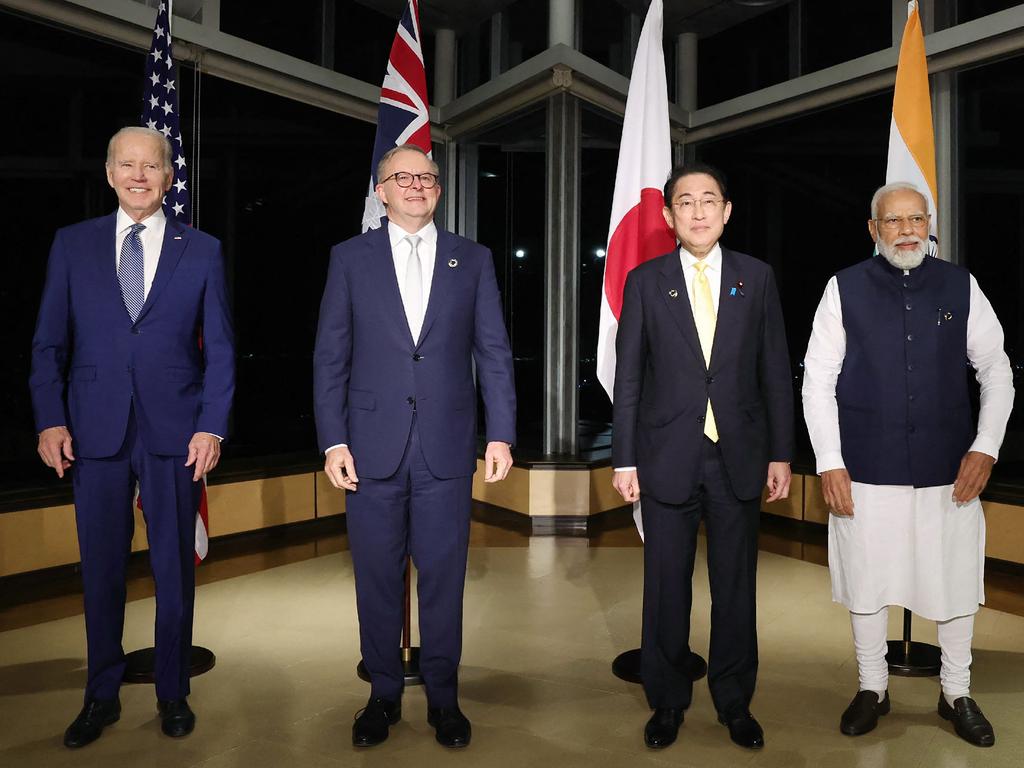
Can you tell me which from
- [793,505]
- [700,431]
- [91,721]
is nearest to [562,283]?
[793,505]

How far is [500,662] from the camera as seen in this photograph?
291 cm

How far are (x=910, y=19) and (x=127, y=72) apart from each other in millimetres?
4075

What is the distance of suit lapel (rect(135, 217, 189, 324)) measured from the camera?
7.34ft

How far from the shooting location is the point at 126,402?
220cm

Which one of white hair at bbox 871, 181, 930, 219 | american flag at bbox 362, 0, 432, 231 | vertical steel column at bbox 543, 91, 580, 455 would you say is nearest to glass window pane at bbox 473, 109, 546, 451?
vertical steel column at bbox 543, 91, 580, 455

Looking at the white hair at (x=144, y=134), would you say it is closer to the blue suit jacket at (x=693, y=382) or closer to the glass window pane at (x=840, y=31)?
the blue suit jacket at (x=693, y=382)

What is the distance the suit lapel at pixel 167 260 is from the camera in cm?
224

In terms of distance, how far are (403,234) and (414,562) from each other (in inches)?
37.3

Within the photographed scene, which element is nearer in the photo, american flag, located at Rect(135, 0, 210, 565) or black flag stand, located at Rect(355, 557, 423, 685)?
black flag stand, located at Rect(355, 557, 423, 685)

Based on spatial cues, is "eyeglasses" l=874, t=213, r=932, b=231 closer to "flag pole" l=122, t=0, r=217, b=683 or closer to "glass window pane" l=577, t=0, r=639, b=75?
"flag pole" l=122, t=0, r=217, b=683

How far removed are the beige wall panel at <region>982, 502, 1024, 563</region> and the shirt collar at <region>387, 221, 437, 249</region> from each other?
349 cm

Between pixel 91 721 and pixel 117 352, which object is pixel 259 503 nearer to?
pixel 91 721

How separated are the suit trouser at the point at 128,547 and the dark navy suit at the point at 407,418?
487 millimetres

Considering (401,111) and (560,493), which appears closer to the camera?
(401,111)
